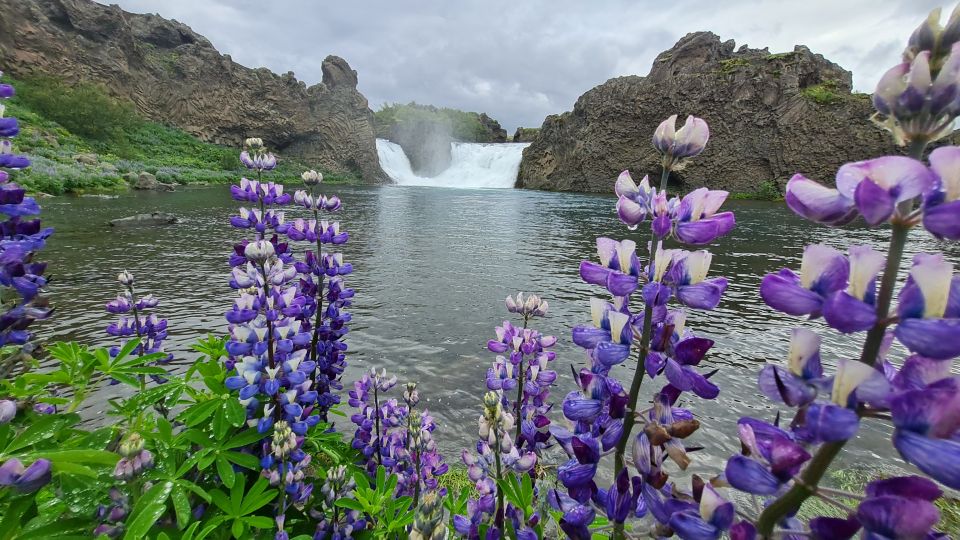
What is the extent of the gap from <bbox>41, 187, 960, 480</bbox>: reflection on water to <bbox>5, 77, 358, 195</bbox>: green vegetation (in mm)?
6495

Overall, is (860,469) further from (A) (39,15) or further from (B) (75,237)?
(A) (39,15)

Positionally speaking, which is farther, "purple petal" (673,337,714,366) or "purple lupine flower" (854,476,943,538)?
"purple petal" (673,337,714,366)

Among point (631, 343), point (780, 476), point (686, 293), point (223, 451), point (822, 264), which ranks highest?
point (822, 264)

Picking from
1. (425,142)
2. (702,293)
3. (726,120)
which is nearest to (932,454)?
(702,293)

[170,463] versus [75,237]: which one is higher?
[170,463]

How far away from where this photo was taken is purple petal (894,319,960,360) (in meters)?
0.74

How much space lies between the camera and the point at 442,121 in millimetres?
77938

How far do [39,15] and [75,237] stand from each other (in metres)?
55.3

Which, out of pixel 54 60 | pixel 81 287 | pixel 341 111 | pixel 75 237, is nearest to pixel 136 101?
pixel 54 60

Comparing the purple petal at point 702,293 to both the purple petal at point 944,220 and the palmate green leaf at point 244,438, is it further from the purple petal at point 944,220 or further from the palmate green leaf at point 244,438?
the palmate green leaf at point 244,438

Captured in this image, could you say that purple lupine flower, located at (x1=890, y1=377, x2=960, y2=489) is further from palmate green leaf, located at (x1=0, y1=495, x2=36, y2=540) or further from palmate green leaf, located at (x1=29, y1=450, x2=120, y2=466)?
palmate green leaf, located at (x1=0, y1=495, x2=36, y2=540)

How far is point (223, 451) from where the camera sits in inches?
82.5

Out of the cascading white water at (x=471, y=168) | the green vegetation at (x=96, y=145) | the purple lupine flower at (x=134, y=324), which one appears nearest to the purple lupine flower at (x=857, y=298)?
the purple lupine flower at (x=134, y=324)

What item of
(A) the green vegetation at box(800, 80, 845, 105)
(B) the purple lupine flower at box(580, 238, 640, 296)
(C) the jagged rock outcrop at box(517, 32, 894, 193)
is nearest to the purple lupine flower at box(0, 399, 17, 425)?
(B) the purple lupine flower at box(580, 238, 640, 296)
